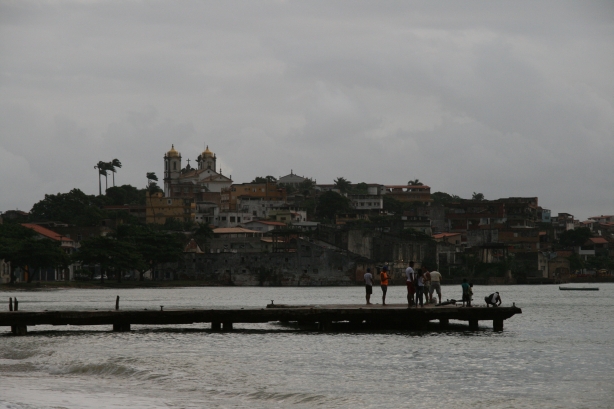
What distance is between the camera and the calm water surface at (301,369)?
27359mm

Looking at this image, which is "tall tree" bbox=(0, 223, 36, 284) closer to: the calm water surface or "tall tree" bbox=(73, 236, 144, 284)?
"tall tree" bbox=(73, 236, 144, 284)

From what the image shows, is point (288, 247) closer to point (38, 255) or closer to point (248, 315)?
point (38, 255)

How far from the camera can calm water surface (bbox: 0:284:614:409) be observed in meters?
27.4

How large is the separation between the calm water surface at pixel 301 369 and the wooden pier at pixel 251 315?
31.0 inches

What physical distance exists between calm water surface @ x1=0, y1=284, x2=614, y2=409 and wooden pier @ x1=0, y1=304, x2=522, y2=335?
79 centimetres

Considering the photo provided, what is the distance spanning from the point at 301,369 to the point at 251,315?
8596mm

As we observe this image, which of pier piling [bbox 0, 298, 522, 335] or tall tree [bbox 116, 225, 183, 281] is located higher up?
tall tree [bbox 116, 225, 183, 281]

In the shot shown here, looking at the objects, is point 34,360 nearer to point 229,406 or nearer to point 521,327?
point 229,406

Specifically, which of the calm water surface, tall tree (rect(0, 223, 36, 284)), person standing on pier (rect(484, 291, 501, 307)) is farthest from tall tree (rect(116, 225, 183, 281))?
person standing on pier (rect(484, 291, 501, 307))

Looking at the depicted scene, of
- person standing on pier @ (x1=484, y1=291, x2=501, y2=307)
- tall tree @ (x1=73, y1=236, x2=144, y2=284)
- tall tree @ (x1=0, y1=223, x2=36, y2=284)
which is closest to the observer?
person standing on pier @ (x1=484, y1=291, x2=501, y2=307)

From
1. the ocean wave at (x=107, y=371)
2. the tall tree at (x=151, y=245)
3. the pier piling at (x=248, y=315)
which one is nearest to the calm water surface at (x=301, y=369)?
the ocean wave at (x=107, y=371)

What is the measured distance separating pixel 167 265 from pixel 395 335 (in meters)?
111

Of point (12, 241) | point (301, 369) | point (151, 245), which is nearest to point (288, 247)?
point (151, 245)

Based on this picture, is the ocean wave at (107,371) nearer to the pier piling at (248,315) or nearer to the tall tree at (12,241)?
the pier piling at (248,315)
